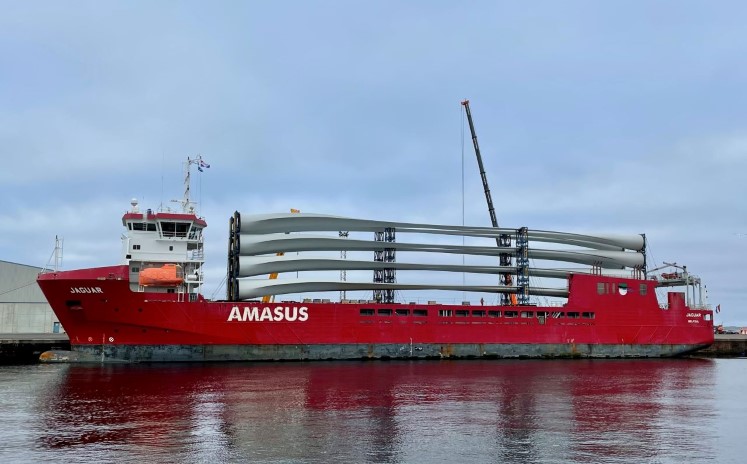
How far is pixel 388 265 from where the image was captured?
4712 cm

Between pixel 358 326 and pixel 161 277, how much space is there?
1318cm

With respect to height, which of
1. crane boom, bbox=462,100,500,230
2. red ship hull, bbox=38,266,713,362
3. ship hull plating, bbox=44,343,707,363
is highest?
crane boom, bbox=462,100,500,230

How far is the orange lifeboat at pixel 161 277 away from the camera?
37.5 meters

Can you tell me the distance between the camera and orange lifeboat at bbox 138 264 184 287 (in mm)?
37500

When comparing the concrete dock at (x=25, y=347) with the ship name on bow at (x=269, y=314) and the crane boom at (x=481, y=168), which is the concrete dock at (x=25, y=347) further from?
the crane boom at (x=481, y=168)

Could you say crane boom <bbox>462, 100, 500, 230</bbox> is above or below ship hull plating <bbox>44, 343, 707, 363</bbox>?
above

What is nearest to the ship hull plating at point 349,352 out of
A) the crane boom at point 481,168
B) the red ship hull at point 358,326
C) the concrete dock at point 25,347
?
the red ship hull at point 358,326

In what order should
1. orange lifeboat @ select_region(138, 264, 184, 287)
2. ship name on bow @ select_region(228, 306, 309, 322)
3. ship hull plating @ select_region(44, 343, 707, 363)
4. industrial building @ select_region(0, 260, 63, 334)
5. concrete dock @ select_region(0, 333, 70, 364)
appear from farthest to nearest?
industrial building @ select_region(0, 260, 63, 334) → concrete dock @ select_region(0, 333, 70, 364) → ship name on bow @ select_region(228, 306, 309, 322) → orange lifeboat @ select_region(138, 264, 184, 287) → ship hull plating @ select_region(44, 343, 707, 363)

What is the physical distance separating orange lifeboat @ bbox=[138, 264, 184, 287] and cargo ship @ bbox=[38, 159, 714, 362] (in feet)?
0.28

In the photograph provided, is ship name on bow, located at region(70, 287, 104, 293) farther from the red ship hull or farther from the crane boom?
the crane boom

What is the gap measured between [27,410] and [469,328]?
3066 cm

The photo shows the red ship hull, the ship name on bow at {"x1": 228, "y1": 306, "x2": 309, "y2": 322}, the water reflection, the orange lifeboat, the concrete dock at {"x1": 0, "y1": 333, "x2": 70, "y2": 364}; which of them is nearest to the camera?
the water reflection

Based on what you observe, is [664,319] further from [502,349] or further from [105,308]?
[105,308]

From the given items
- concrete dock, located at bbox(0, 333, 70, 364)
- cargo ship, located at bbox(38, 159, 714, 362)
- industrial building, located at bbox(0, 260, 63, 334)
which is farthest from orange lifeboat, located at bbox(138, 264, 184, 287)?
industrial building, located at bbox(0, 260, 63, 334)
